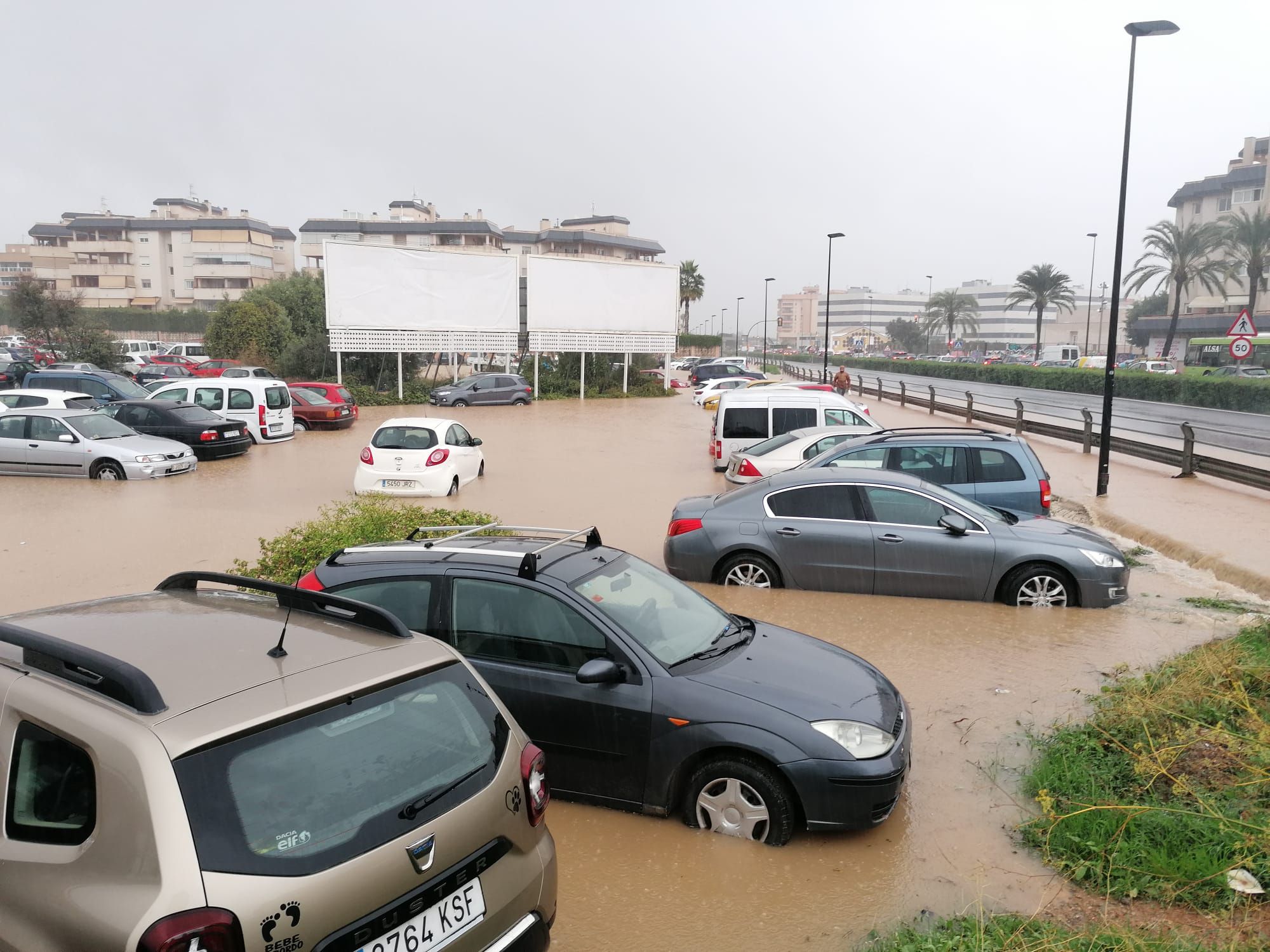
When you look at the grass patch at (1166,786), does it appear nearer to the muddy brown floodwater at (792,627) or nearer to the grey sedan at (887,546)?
the muddy brown floodwater at (792,627)

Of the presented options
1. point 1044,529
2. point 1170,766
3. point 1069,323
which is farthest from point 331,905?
point 1069,323

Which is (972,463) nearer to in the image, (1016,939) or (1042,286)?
(1016,939)

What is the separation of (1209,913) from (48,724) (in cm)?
428

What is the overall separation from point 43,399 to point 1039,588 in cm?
2034

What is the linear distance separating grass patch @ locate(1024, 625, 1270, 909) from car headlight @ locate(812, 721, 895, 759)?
2.93 ft

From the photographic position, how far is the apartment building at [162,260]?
94.7 meters

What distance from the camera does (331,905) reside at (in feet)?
8.00

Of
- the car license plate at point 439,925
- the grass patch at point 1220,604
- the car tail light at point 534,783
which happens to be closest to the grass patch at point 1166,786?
the car tail light at point 534,783

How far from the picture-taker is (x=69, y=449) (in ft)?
55.6

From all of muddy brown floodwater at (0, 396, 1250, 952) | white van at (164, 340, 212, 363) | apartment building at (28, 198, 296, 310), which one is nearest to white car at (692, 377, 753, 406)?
muddy brown floodwater at (0, 396, 1250, 952)

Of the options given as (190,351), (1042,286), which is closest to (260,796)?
(190,351)

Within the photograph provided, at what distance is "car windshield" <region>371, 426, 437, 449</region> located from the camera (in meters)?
15.8

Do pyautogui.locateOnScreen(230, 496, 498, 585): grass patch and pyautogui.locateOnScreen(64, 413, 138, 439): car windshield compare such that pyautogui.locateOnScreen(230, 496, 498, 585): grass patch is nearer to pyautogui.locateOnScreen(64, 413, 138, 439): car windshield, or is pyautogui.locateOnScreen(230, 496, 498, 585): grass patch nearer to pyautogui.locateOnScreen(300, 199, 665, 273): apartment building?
pyautogui.locateOnScreen(64, 413, 138, 439): car windshield

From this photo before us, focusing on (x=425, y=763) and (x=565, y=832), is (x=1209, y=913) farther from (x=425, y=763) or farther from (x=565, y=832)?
(x=425, y=763)
